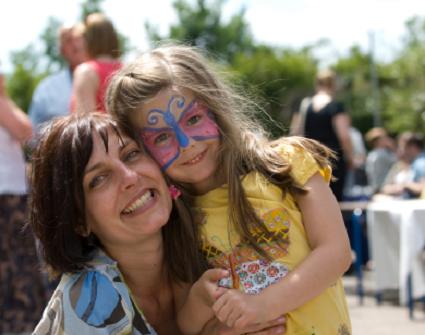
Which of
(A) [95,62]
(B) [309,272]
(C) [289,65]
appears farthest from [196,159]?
(C) [289,65]

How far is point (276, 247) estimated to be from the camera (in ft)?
8.10

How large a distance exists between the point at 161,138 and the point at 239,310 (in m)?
0.63

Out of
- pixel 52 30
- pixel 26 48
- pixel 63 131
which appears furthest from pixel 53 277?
pixel 26 48

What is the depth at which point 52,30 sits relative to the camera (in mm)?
47219

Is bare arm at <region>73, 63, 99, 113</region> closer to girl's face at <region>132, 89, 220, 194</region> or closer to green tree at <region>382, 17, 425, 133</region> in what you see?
girl's face at <region>132, 89, 220, 194</region>

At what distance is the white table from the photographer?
5688mm

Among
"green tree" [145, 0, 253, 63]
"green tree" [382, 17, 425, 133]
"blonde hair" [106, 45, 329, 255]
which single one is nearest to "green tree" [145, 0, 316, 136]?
"green tree" [145, 0, 253, 63]

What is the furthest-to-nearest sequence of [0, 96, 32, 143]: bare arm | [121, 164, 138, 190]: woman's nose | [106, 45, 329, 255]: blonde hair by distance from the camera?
1. [0, 96, 32, 143]: bare arm
2. [106, 45, 329, 255]: blonde hair
3. [121, 164, 138, 190]: woman's nose

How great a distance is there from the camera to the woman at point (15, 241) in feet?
14.5

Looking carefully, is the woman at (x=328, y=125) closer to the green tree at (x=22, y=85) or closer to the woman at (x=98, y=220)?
the woman at (x=98, y=220)

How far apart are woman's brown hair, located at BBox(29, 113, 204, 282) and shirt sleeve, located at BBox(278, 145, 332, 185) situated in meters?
0.38

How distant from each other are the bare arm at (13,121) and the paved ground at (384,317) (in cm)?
281

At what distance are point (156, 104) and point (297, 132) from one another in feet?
16.7

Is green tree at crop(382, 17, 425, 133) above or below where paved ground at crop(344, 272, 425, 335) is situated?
below
